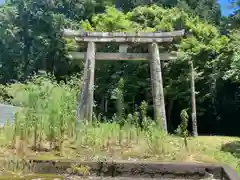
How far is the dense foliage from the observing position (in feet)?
52.6

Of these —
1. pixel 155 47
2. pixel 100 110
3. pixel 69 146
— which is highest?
pixel 155 47

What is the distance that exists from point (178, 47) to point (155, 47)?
549 cm

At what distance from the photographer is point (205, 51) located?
16.5 m

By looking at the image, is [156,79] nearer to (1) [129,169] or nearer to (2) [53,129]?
(2) [53,129]

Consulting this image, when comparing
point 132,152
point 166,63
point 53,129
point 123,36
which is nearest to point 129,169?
point 53,129

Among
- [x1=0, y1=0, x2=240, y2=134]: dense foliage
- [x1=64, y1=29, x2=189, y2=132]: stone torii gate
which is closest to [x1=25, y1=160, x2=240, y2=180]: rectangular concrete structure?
[x1=64, y1=29, x2=189, y2=132]: stone torii gate

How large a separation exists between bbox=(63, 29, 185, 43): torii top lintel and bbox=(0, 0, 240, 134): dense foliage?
0.96 meters

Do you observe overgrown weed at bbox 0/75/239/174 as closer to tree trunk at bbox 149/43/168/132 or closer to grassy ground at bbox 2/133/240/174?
grassy ground at bbox 2/133/240/174

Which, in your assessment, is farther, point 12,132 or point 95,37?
point 95,37

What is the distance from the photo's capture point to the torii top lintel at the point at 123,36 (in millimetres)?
10906

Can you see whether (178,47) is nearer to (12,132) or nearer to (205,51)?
→ (205,51)

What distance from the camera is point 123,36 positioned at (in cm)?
1088

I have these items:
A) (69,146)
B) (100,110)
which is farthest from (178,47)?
(69,146)

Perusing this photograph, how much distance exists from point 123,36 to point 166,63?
20.7 feet
